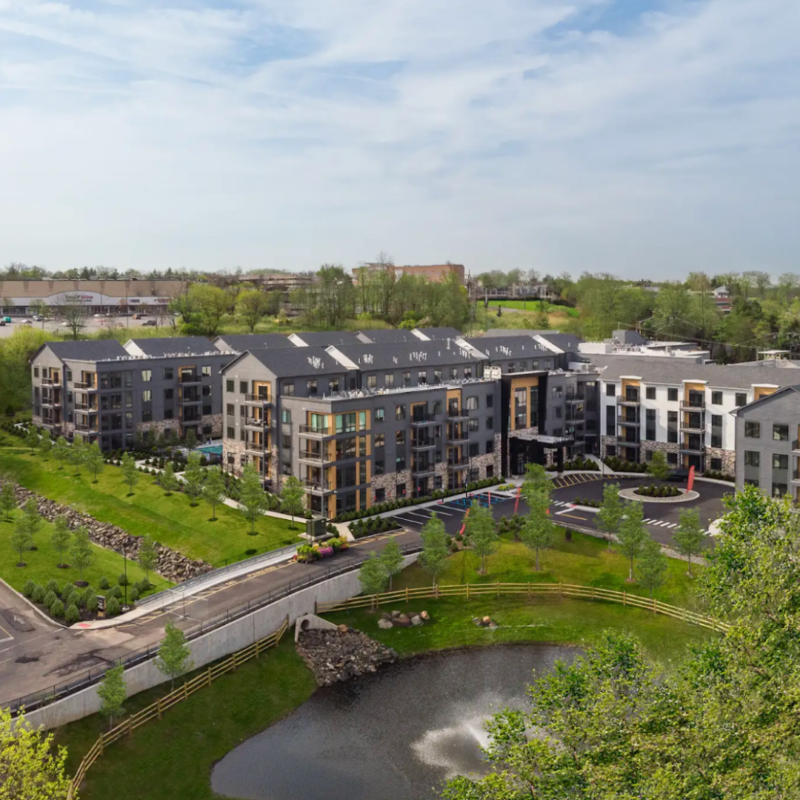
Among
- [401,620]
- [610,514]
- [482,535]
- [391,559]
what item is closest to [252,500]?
[391,559]

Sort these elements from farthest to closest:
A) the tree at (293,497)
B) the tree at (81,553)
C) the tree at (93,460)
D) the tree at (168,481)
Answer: the tree at (93,460), the tree at (168,481), the tree at (293,497), the tree at (81,553)

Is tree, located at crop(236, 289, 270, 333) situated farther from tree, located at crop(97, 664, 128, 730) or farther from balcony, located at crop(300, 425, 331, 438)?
tree, located at crop(97, 664, 128, 730)

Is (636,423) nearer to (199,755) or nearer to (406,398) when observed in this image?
(406,398)

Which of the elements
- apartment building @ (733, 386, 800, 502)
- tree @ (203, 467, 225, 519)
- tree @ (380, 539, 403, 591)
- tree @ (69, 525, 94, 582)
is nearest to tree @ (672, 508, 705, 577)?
apartment building @ (733, 386, 800, 502)

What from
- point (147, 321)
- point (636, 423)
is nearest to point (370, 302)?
point (147, 321)

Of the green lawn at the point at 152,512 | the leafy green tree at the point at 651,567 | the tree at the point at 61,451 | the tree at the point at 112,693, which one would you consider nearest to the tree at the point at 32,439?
the green lawn at the point at 152,512

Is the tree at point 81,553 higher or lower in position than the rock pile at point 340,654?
higher

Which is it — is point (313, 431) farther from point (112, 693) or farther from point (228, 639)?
point (112, 693)

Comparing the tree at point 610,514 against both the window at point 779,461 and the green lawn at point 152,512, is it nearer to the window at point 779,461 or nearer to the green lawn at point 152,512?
the window at point 779,461
